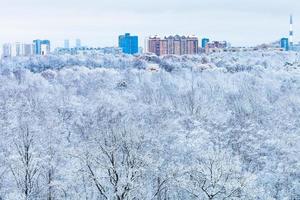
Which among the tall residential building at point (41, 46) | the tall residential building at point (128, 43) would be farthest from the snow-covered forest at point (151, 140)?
the tall residential building at point (41, 46)

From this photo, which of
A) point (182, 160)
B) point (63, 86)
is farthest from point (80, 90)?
point (182, 160)

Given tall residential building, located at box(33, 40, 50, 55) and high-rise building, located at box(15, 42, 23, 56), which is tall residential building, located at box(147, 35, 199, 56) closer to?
tall residential building, located at box(33, 40, 50, 55)

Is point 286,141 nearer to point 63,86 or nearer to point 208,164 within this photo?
point 208,164

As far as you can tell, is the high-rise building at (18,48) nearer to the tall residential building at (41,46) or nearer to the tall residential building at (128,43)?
the tall residential building at (41,46)

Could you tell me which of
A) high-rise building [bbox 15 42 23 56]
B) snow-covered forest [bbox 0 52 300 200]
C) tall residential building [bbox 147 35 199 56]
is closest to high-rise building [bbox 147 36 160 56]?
tall residential building [bbox 147 35 199 56]

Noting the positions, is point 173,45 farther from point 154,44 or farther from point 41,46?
point 41,46

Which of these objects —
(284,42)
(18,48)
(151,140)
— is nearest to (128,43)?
(18,48)
